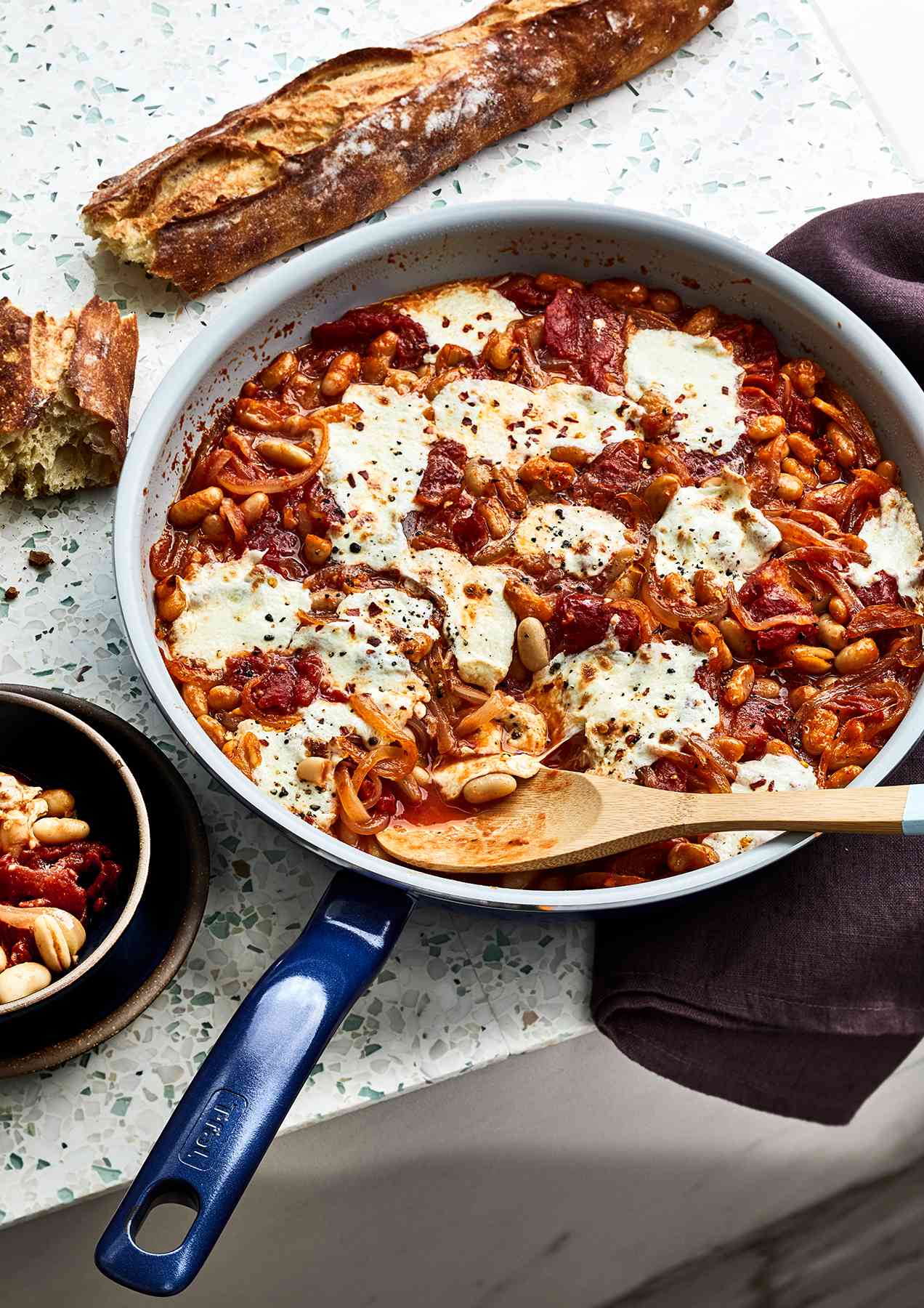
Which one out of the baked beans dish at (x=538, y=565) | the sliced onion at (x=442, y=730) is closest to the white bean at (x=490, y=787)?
the baked beans dish at (x=538, y=565)

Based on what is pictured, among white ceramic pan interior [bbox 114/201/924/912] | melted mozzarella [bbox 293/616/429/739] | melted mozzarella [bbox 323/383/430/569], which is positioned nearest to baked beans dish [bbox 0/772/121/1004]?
white ceramic pan interior [bbox 114/201/924/912]

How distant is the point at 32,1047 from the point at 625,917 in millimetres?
1162

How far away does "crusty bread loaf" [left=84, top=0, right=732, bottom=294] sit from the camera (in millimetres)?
2977

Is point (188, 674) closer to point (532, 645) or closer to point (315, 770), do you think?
point (315, 770)

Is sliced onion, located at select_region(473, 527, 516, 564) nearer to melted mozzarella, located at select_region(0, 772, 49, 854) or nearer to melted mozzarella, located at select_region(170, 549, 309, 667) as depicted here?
melted mozzarella, located at select_region(170, 549, 309, 667)

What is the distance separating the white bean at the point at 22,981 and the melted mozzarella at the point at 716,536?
145cm

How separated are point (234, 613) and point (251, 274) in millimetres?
1045

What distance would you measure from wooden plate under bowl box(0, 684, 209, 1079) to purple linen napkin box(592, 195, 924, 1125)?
33.2 inches

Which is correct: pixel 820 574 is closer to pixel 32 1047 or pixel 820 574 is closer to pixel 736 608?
pixel 736 608

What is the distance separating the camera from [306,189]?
3.05 meters

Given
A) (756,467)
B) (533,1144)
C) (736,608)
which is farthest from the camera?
(533,1144)

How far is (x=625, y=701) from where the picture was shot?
2518mm

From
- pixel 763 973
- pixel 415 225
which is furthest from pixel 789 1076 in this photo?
pixel 415 225

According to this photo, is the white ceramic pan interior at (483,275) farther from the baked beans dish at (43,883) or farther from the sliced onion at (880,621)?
the baked beans dish at (43,883)
